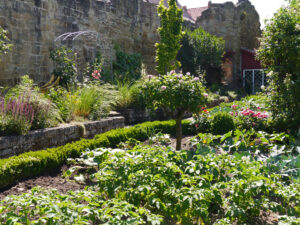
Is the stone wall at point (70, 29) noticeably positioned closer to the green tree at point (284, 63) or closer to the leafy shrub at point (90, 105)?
the leafy shrub at point (90, 105)

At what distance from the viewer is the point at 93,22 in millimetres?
10594

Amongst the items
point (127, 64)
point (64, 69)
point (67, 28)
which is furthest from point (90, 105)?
point (127, 64)

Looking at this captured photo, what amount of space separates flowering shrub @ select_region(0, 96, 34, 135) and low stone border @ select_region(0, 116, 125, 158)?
153 millimetres

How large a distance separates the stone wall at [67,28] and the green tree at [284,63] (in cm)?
554

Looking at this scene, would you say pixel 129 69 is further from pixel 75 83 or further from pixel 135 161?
pixel 135 161

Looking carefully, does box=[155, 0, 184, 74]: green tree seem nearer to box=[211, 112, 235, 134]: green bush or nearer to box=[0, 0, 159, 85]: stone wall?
box=[0, 0, 159, 85]: stone wall

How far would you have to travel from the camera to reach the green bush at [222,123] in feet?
21.3

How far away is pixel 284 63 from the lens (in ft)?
19.9

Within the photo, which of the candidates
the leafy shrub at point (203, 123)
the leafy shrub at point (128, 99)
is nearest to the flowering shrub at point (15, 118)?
the leafy shrub at point (128, 99)

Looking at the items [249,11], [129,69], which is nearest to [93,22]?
[129,69]

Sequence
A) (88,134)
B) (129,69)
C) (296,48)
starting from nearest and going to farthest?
(296,48)
(88,134)
(129,69)

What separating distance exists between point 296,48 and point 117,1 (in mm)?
7664

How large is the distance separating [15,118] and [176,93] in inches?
98.5

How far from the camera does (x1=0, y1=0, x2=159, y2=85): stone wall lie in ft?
25.5
